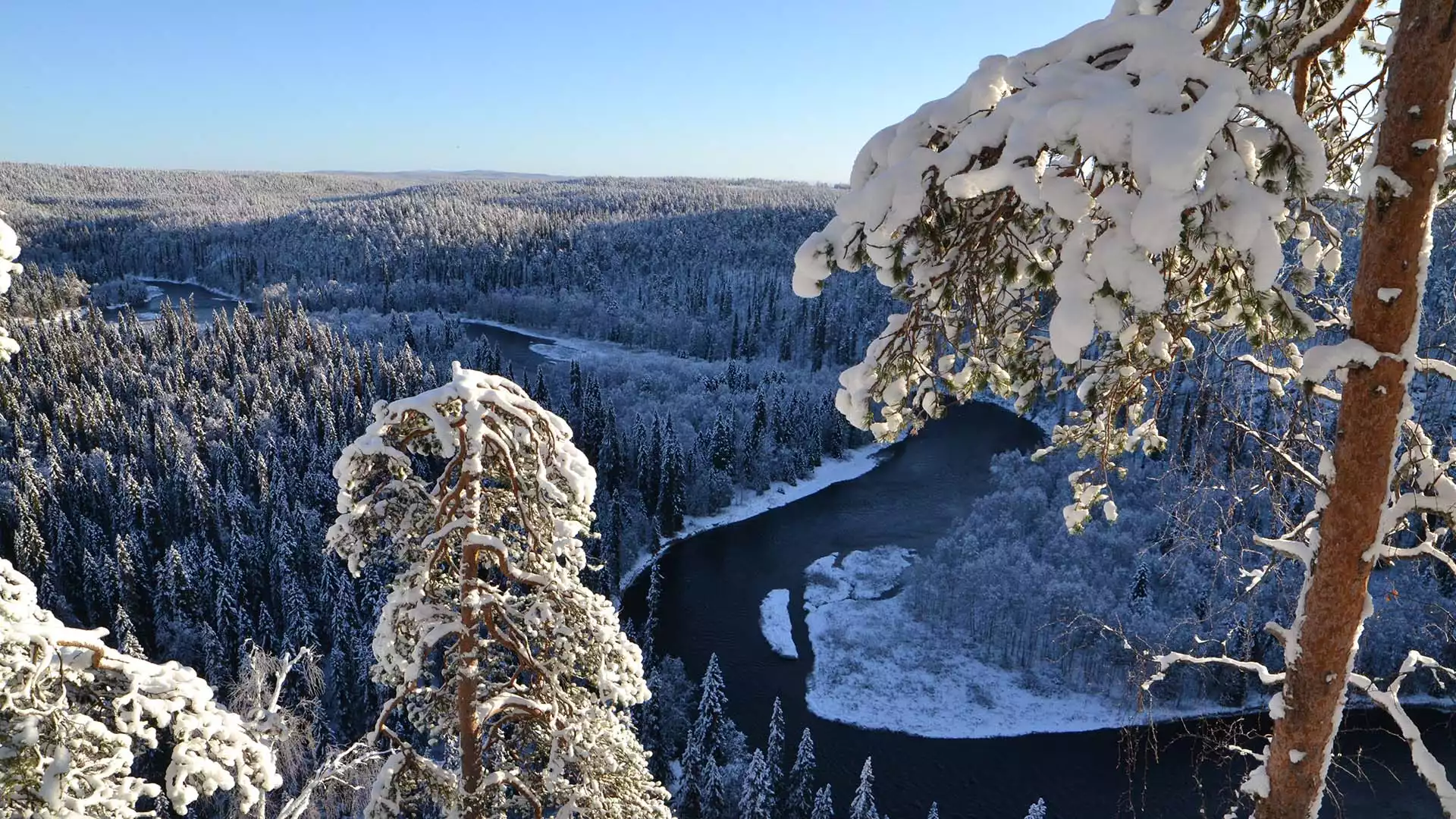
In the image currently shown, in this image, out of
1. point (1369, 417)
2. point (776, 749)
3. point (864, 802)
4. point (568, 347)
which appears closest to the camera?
point (1369, 417)

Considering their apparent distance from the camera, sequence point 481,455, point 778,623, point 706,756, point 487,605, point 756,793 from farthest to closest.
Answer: point 778,623 < point 706,756 < point 756,793 < point 487,605 < point 481,455

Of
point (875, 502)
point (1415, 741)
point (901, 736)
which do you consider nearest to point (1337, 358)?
point (1415, 741)

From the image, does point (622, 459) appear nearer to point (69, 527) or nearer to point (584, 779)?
point (69, 527)

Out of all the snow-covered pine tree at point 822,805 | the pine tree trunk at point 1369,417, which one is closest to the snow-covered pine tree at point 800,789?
the snow-covered pine tree at point 822,805

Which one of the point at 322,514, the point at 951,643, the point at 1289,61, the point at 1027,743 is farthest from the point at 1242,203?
the point at 322,514

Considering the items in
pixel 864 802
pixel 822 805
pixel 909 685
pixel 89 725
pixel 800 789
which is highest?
pixel 89 725

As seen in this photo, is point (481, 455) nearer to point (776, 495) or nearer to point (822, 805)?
point (822, 805)

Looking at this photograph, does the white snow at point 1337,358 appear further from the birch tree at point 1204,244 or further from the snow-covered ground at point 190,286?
the snow-covered ground at point 190,286
